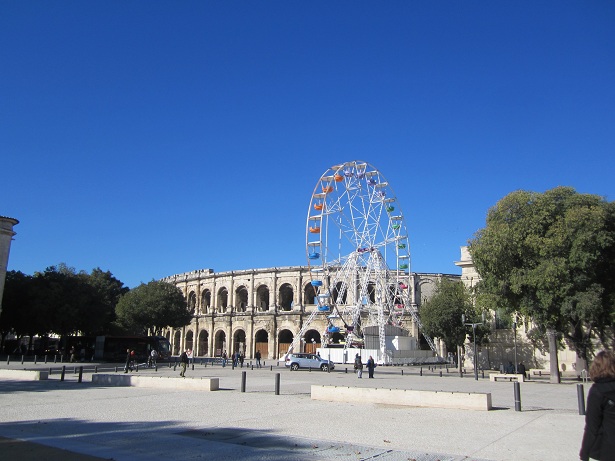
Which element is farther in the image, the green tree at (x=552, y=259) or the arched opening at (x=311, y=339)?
the arched opening at (x=311, y=339)

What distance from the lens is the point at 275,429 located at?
947 cm

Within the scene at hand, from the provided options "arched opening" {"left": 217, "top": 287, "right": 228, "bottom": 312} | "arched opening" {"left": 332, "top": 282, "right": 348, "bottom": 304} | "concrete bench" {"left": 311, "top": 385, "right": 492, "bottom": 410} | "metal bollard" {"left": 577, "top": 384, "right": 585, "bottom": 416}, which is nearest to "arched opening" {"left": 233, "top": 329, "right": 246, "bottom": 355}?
"arched opening" {"left": 217, "top": 287, "right": 228, "bottom": 312}

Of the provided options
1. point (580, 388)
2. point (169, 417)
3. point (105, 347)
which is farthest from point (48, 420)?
point (105, 347)

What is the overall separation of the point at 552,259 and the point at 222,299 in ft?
155

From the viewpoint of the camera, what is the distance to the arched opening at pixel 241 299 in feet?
210

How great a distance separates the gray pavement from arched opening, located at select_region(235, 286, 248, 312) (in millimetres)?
49255

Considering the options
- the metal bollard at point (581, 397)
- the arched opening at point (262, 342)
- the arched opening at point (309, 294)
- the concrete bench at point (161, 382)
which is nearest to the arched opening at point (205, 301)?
the arched opening at point (262, 342)

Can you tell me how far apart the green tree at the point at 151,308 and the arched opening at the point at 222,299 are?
447 inches

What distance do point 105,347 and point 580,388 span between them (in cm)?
4193

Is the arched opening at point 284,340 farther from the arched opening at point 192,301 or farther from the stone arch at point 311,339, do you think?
the arched opening at point 192,301

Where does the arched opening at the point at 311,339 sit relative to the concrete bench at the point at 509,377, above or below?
above

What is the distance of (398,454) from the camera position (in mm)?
7305

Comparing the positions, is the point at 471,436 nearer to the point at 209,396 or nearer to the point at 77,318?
the point at 209,396

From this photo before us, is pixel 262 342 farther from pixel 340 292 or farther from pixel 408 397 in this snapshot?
pixel 408 397
